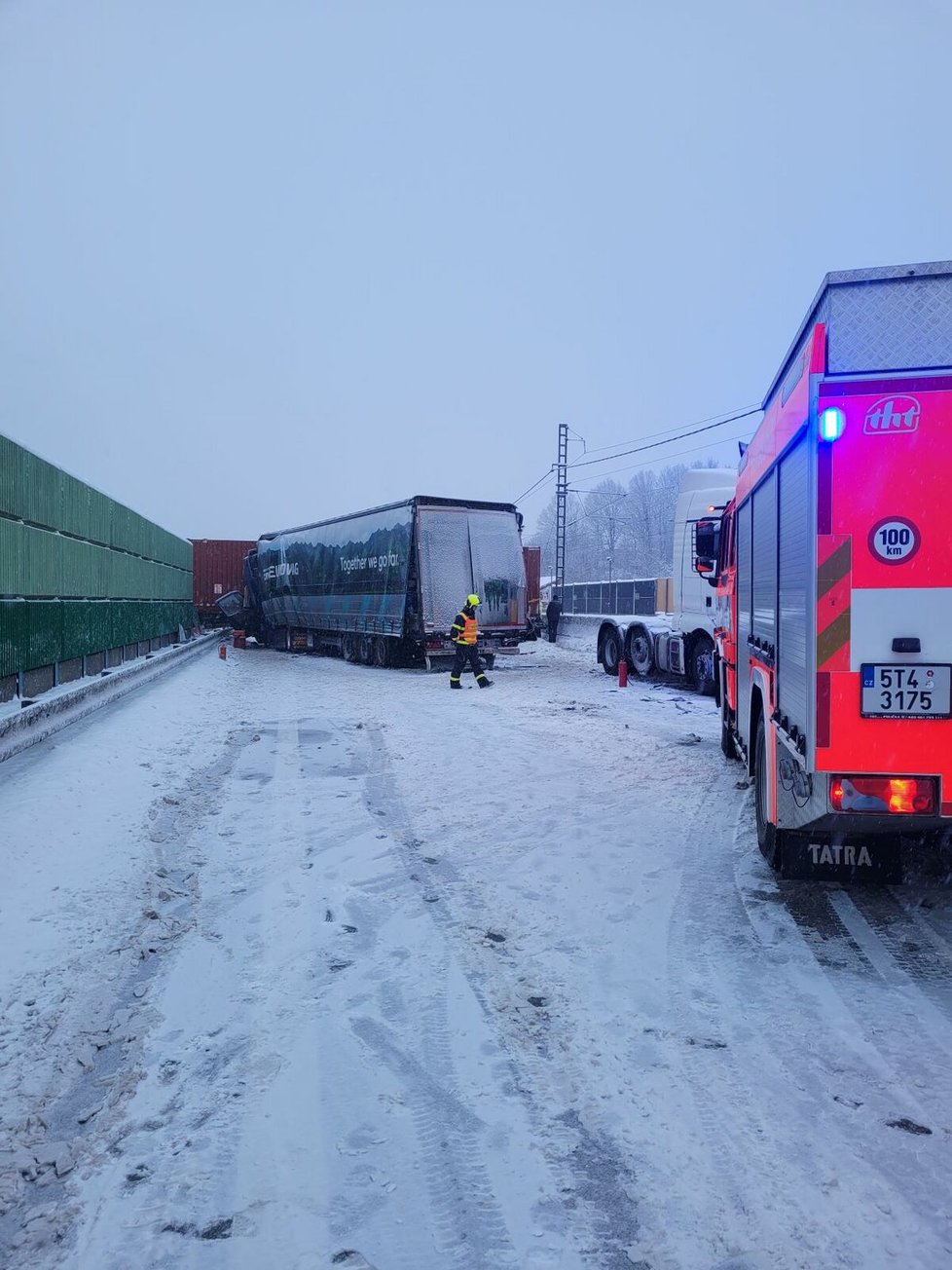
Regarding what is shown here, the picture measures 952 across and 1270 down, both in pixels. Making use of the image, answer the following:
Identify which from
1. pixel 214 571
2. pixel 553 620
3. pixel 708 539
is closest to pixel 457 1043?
pixel 708 539

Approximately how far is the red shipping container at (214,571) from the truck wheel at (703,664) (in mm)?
25175

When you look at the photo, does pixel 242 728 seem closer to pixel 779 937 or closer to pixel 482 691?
pixel 482 691

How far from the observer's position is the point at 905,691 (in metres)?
4.24

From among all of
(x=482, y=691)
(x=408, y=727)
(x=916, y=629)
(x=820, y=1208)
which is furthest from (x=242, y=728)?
(x=820, y=1208)

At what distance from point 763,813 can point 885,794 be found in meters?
1.78

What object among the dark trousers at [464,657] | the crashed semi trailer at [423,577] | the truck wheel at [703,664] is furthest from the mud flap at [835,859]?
the crashed semi trailer at [423,577]

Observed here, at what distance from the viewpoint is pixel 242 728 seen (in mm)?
12180

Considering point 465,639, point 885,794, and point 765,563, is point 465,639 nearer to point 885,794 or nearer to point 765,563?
point 765,563

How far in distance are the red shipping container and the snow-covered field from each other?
31214mm

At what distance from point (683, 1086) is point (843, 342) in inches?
130

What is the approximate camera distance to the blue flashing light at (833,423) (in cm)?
422

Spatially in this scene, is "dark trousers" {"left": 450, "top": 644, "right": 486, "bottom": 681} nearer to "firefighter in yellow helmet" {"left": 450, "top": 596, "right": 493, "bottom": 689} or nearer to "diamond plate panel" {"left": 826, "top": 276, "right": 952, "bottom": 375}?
"firefighter in yellow helmet" {"left": 450, "top": 596, "right": 493, "bottom": 689}

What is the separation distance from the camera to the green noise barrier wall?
36.9 ft

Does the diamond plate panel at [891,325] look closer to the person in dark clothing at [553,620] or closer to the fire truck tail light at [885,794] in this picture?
the fire truck tail light at [885,794]
